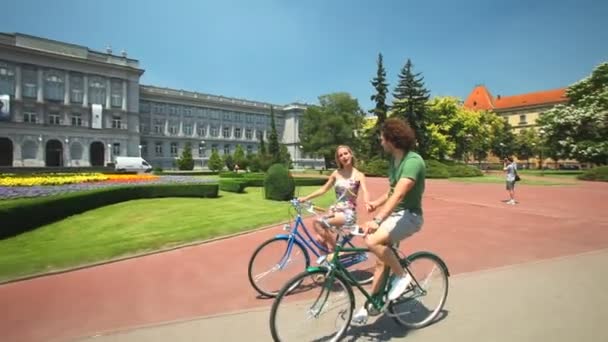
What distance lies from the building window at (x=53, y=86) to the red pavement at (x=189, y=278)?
67572 mm

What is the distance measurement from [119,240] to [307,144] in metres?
58.7

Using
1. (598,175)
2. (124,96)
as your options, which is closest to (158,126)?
(124,96)

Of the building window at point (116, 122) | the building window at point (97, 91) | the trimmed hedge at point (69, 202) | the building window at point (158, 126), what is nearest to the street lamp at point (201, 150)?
the building window at point (158, 126)

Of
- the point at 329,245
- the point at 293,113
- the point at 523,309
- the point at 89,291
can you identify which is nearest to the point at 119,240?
the point at 89,291

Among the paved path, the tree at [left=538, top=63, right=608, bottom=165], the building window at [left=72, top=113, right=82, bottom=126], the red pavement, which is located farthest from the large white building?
the paved path

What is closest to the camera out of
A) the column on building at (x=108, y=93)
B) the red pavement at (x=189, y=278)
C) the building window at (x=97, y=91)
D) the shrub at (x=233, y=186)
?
the red pavement at (x=189, y=278)

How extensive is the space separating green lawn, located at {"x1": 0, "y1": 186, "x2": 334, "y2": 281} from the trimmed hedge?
0.90ft

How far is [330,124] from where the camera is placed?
Answer: 65.8m

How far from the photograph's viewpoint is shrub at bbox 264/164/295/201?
17.1 metres

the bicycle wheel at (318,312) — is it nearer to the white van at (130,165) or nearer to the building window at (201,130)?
Result: the white van at (130,165)

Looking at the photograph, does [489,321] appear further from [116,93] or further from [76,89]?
[116,93]

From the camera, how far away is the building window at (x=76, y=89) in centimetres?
6500

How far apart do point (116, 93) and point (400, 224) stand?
248ft

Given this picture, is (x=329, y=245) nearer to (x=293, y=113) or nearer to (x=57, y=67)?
(x=57, y=67)
